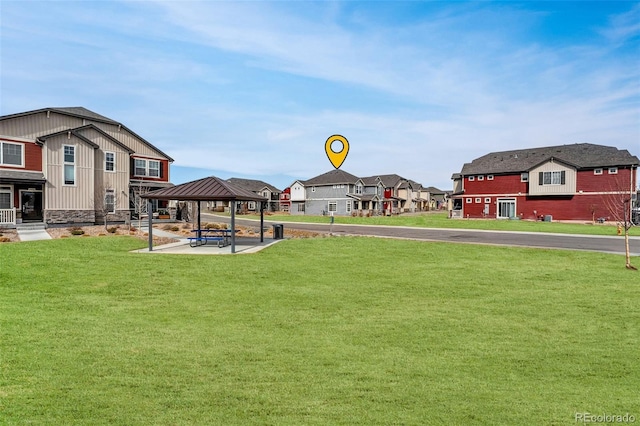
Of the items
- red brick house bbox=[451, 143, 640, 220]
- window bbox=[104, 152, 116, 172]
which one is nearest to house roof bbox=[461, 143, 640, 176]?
red brick house bbox=[451, 143, 640, 220]

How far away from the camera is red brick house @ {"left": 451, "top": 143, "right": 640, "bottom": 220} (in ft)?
141

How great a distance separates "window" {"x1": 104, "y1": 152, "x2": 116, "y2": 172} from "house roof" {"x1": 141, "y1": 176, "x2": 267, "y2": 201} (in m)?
15.8

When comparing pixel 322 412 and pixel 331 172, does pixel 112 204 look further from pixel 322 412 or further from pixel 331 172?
pixel 331 172

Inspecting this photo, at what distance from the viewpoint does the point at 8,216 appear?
85.3ft

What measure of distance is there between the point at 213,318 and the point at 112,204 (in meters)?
27.7

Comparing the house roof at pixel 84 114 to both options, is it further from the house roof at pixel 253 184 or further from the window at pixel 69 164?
the house roof at pixel 253 184

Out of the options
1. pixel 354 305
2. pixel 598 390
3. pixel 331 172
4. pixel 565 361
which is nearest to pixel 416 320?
Answer: pixel 354 305

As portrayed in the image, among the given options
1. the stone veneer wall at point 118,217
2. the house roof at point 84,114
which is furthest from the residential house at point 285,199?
the stone veneer wall at point 118,217

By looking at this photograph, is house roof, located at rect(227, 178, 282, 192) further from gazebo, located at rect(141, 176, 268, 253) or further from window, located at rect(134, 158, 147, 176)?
gazebo, located at rect(141, 176, 268, 253)

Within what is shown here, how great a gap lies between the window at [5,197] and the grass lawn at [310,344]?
17.6m

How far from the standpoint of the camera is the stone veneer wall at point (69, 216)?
90.5 ft

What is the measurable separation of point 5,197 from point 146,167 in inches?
437
